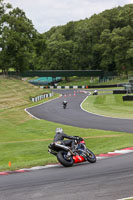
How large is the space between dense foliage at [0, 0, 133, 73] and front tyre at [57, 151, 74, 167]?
70509mm

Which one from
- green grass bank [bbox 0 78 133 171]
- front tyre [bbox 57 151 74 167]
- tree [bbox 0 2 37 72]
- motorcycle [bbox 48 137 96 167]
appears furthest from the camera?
tree [bbox 0 2 37 72]

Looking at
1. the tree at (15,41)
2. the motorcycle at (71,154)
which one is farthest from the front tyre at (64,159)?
the tree at (15,41)

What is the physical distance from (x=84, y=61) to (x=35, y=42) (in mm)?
31365

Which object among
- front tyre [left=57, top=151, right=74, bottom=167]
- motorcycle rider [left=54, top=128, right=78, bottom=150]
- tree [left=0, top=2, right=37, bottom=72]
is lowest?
front tyre [left=57, top=151, right=74, bottom=167]

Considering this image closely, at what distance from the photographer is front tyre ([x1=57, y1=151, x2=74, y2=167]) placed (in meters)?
11.8

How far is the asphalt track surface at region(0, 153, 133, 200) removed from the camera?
8266 mm

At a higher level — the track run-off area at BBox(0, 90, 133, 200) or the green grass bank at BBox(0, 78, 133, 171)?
the track run-off area at BBox(0, 90, 133, 200)

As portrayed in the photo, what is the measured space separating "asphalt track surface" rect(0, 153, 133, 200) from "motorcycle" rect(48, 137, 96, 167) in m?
0.33

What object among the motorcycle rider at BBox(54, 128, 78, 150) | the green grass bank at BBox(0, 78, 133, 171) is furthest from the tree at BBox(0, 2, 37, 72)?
the motorcycle rider at BBox(54, 128, 78, 150)

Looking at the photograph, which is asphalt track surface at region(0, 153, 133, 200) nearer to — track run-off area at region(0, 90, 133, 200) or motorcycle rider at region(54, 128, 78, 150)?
track run-off area at region(0, 90, 133, 200)

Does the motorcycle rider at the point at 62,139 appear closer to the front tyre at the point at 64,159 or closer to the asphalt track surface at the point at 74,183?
the front tyre at the point at 64,159

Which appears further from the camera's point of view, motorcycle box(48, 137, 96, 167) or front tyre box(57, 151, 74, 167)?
motorcycle box(48, 137, 96, 167)

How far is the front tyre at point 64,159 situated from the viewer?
11.8m

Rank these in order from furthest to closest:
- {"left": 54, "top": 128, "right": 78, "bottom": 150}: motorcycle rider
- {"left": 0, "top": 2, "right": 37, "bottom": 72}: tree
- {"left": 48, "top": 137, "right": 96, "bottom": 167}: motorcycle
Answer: {"left": 0, "top": 2, "right": 37, "bottom": 72}: tree, {"left": 54, "top": 128, "right": 78, "bottom": 150}: motorcycle rider, {"left": 48, "top": 137, "right": 96, "bottom": 167}: motorcycle
